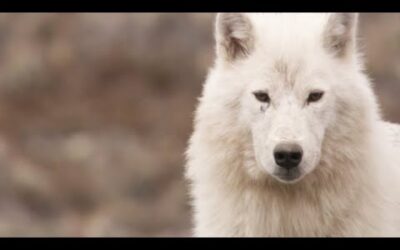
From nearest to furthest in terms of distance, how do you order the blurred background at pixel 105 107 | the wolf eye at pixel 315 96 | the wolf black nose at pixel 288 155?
the wolf black nose at pixel 288 155 → the wolf eye at pixel 315 96 → the blurred background at pixel 105 107

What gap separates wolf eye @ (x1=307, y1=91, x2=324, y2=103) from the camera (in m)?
6.77

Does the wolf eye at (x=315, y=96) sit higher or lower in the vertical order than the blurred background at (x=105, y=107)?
lower

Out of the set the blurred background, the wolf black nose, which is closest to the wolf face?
the wolf black nose

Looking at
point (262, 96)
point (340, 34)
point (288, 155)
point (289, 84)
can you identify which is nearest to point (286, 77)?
point (289, 84)

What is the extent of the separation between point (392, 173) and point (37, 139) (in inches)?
525

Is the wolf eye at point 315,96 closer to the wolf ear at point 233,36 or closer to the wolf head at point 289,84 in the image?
the wolf head at point 289,84

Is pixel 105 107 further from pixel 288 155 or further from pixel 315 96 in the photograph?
pixel 288 155

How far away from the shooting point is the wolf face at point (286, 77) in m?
6.66

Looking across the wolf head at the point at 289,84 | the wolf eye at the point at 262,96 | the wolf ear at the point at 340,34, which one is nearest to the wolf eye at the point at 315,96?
the wolf head at the point at 289,84

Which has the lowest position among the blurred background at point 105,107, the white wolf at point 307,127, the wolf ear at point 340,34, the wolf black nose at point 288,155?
the wolf black nose at point 288,155

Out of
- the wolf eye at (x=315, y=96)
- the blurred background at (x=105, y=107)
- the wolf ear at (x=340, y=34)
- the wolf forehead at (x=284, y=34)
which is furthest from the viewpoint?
the blurred background at (x=105, y=107)

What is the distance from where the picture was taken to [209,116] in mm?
7094

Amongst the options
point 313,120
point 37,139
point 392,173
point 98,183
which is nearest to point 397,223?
point 392,173

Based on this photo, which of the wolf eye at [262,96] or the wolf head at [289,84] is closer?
the wolf head at [289,84]
